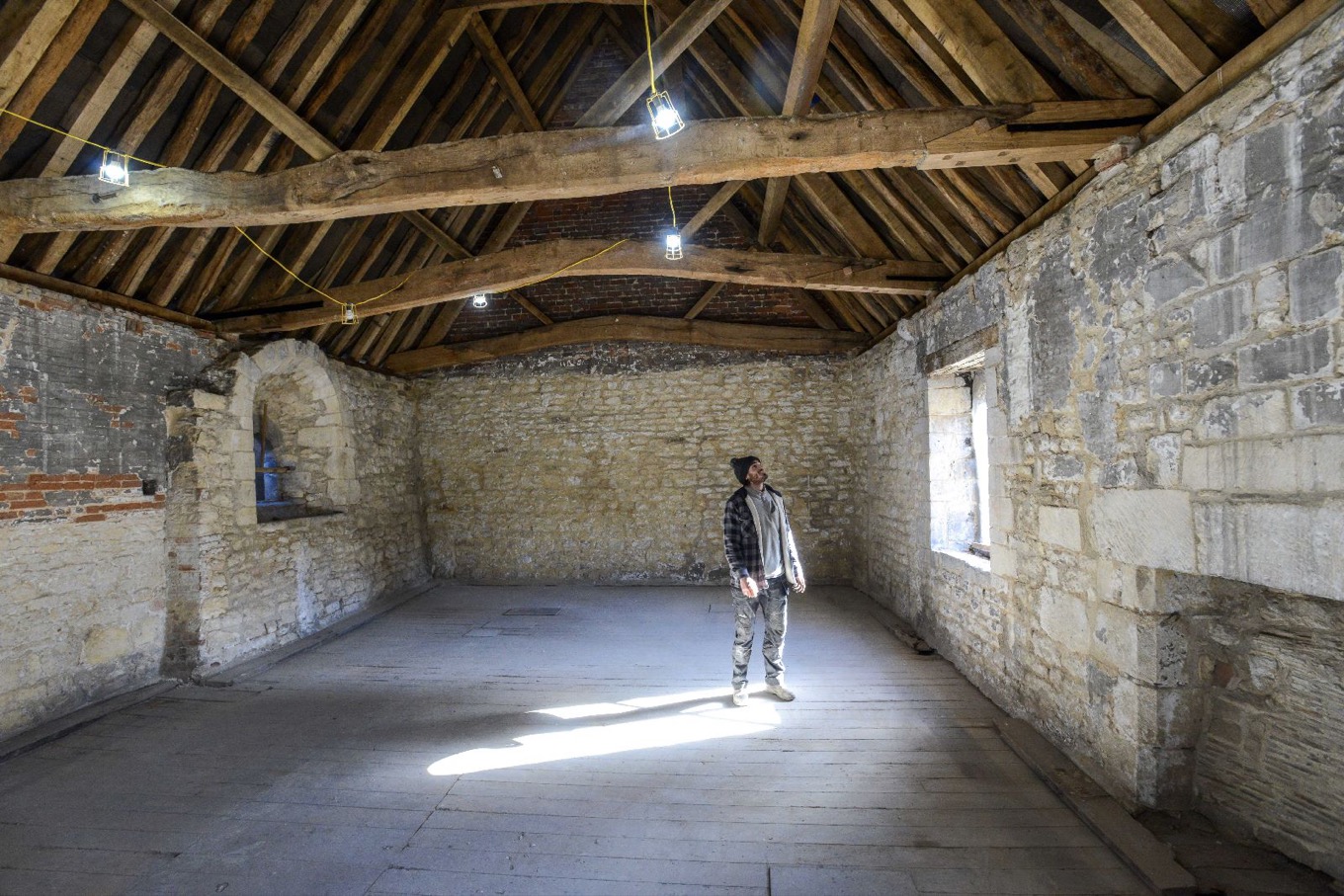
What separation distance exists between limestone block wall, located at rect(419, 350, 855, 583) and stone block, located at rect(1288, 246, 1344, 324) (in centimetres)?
540

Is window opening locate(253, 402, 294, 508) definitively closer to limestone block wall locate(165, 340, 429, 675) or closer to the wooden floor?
limestone block wall locate(165, 340, 429, 675)

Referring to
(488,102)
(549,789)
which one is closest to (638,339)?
(488,102)

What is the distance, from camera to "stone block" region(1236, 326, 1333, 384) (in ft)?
6.09

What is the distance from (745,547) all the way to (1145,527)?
6.75 feet

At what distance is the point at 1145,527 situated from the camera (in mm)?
2506

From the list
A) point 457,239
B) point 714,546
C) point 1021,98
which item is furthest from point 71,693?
point 1021,98

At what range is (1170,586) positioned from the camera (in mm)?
2486

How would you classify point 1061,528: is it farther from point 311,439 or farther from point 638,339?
point 311,439

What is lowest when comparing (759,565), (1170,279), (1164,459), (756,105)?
(759,565)

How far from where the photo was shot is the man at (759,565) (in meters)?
3.91

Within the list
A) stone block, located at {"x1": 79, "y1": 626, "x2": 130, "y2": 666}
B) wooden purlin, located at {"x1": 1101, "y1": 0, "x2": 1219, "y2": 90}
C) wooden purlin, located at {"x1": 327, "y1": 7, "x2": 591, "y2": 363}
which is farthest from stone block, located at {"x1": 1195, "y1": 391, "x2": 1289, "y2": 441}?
stone block, located at {"x1": 79, "y1": 626, "x2": 130, "y2": 666}

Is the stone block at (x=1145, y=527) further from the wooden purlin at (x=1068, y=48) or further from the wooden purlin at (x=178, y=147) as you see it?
the wooden purlin at (x=178, y=147)

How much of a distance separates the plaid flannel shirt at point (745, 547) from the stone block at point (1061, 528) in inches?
53.9

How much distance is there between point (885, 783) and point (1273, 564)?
1.80 meters
